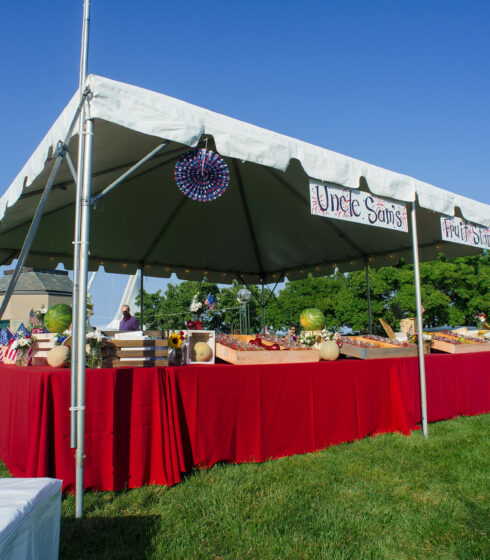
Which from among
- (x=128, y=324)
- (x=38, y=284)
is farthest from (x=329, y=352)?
(x=38, y=284)

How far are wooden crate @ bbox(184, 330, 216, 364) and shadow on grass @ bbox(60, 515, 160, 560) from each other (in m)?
1.52

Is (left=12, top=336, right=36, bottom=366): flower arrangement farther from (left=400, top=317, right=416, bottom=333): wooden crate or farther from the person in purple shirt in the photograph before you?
(left=400, top=317, right=416, bottom=333): wooden crate

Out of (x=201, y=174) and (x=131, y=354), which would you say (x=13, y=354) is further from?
(x=201, y=174)

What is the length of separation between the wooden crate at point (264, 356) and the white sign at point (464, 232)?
7.63ft

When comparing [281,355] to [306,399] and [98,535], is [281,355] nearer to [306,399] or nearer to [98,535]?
[306,399]

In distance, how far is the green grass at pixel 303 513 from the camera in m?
2.36

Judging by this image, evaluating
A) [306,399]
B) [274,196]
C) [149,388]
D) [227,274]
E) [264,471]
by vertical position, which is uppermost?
[274,196]

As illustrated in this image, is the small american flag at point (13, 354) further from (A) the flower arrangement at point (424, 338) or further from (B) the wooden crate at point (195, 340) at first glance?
(A) the flower arrangement at point (424, 338)

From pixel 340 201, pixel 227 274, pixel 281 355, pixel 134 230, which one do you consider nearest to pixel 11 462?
pixel 281 355

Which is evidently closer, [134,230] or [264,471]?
[264,471]

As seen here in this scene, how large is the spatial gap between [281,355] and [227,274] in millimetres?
5663

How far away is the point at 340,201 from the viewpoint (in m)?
4.04

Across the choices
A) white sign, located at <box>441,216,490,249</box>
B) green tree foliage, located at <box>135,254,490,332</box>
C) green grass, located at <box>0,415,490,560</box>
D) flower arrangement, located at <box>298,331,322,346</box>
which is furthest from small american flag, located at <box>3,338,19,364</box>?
green tree foliage, located at <box>135,254,490,332</box>

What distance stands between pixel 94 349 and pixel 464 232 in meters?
4.54
